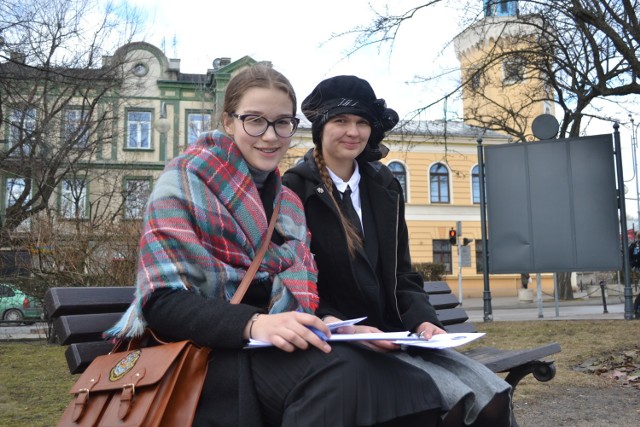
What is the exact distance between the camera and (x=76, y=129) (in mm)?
18844

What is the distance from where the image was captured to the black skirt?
5.50 ft

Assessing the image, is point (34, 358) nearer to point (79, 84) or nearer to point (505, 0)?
point (505, 0)

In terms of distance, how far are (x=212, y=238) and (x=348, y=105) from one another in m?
1.09

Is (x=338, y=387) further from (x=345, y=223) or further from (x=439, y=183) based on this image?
(x=439, y=183)

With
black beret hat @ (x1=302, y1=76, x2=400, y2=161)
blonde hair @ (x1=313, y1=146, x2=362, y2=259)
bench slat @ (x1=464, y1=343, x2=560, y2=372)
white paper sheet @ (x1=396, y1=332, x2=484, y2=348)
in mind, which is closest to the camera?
white paper sheet @ (x1=396, y1=332, x2=484, y2=348)

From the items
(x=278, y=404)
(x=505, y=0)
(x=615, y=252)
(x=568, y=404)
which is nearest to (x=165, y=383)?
(x=278, y=404)

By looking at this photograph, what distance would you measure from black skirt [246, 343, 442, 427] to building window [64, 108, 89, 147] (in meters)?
18.1

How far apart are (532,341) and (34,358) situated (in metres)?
5.67

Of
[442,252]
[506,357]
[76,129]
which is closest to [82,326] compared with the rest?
[506,357]

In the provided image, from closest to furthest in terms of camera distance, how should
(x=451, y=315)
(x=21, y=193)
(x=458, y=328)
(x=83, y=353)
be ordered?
(x=83, y=353) < (x=458, y=328) < (x=451, y=315) < (x=21, y=193)

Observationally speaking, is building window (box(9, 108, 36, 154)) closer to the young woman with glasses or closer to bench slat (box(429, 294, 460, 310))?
bench slat (box(429, 294, 460, 310))

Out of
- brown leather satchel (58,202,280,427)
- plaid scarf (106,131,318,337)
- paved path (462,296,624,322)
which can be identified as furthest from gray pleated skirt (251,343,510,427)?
paved path (462,296,624,322)

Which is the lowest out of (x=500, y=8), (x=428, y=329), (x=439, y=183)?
(x=428, y=329)

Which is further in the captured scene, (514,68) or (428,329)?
(514,68)
